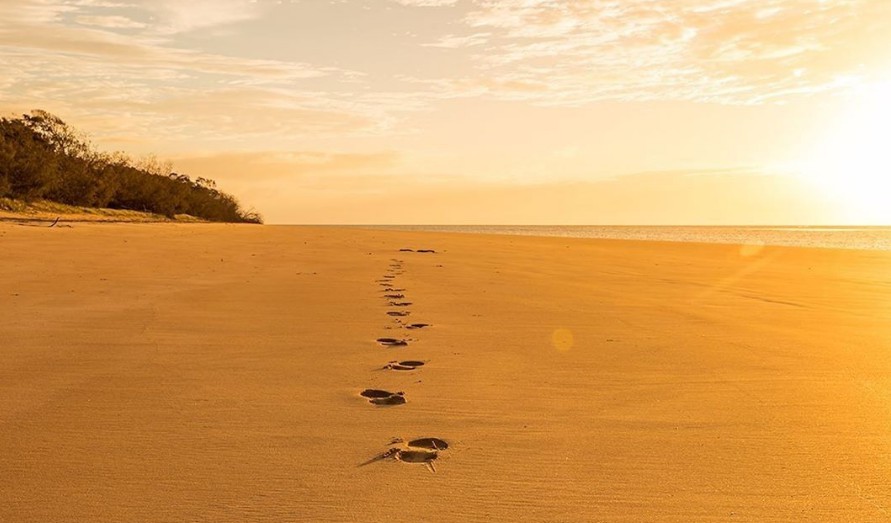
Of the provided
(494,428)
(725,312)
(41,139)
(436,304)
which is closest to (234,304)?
(436,304)

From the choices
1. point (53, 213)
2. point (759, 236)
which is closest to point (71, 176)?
point (53, 213)

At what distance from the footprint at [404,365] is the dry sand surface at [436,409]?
6cm

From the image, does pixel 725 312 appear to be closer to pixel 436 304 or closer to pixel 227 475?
pixel 436 304

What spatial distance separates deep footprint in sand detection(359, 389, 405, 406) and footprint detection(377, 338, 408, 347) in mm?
975

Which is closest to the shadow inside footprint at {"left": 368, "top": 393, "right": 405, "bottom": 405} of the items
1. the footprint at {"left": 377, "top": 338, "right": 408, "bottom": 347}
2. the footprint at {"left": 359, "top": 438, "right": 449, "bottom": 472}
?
the footprint at {"left": 359, "top": 438, "right": 449, "bottom": 472}

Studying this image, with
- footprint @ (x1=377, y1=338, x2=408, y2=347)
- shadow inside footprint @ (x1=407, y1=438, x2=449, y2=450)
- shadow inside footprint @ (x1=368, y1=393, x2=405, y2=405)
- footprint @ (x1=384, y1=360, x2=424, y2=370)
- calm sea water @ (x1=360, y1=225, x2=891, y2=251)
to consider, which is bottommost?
shadow inside footprint @ (x1=407, y1=438, x2=449, y2=450)

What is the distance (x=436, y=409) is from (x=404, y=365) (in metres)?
0.74

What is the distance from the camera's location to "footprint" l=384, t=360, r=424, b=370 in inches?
130

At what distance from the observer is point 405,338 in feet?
13.2

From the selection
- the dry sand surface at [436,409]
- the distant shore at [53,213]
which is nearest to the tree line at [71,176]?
the distant shore at [53,213]

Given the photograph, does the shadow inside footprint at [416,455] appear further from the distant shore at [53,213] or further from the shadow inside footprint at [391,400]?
the distant shore at [53,213]

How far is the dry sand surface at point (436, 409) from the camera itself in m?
1.86

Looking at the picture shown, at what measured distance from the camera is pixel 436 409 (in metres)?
2.65

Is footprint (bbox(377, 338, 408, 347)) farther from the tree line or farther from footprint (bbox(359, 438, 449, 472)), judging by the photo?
the tree line
